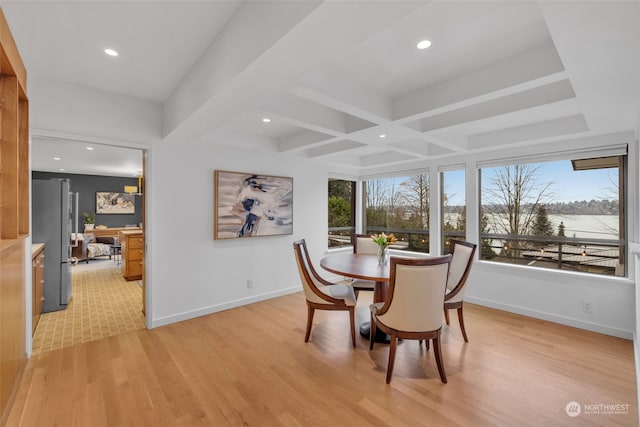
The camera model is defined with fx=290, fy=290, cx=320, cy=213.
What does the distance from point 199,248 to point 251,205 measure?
0.92 m

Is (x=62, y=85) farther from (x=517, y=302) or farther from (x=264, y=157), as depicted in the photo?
(x=517, y=302)

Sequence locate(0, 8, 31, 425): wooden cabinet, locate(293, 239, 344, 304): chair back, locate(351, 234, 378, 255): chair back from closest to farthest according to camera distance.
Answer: locate(0, 8, 31, 425): wooden cabinet < locate(293, 239, 344, 304): chair back < locate(351, 234, 378, 255): chair back

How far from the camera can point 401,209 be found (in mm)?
5547

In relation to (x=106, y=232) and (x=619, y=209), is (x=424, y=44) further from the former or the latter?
(x=106, y=232)

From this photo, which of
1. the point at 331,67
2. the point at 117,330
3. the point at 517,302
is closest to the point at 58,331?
the point at 117,330

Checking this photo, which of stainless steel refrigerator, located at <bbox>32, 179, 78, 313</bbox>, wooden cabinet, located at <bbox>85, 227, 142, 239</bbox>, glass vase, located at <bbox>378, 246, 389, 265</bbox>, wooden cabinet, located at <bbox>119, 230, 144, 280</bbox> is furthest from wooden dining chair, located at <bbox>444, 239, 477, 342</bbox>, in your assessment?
wooden cabinet, located at <bbox>85, 227, 142, 239</bbox>

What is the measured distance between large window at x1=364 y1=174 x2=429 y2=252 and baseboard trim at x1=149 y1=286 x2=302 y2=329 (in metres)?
2.19

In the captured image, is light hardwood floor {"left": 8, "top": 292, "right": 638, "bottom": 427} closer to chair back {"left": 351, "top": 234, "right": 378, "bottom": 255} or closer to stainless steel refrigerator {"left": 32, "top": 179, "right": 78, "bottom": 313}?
chair back {"left": 351, "top": 234, "right": 378, "bottom": 255}

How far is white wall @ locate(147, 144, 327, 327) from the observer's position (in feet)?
11.1

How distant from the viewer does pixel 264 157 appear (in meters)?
4.37

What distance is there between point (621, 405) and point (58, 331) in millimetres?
5153

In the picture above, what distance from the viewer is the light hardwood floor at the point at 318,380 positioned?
1909 millimetres

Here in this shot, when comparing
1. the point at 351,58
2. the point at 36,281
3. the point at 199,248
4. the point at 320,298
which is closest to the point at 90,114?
the point at 199,248

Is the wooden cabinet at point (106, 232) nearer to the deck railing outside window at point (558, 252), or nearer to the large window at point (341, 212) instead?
the large window at point (341, 212)
